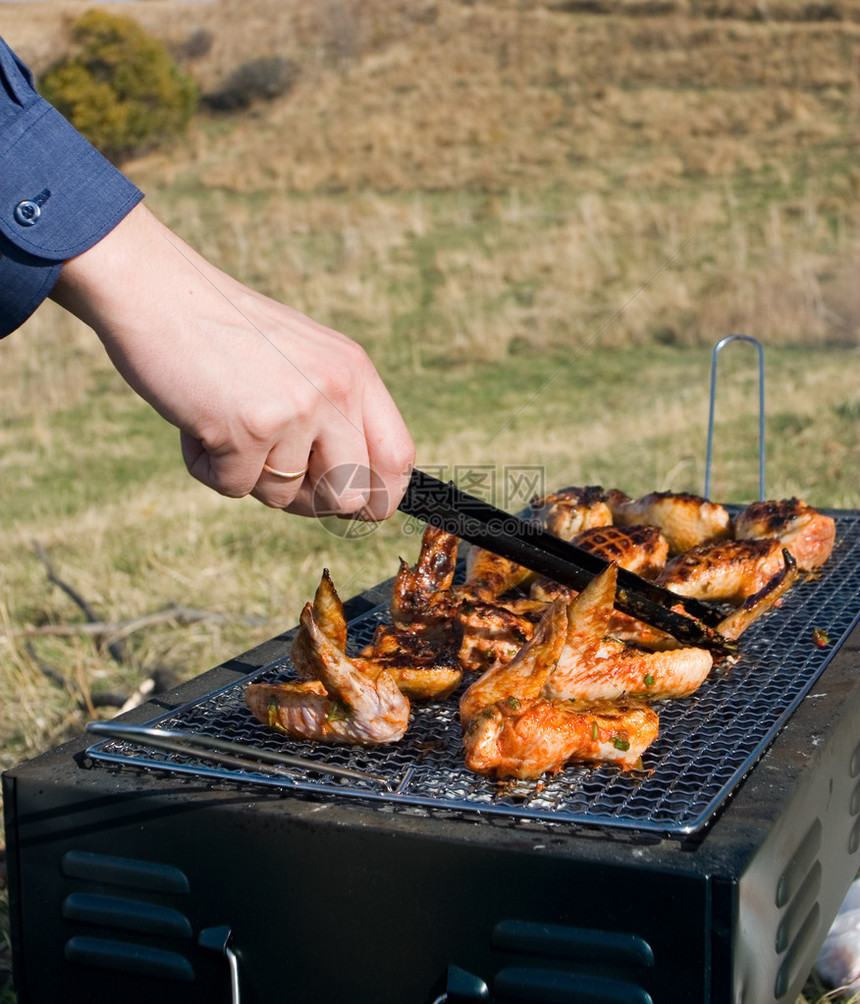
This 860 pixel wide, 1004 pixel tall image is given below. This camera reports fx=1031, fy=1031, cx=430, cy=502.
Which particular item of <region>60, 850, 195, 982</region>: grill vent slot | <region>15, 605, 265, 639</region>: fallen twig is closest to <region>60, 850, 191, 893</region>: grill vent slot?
<region>60, 850, 195, 982</region>: grill vent slot

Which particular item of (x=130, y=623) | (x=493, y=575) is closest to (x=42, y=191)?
(x=493, y=575)

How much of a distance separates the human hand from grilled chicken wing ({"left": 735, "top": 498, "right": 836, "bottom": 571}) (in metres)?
2.16

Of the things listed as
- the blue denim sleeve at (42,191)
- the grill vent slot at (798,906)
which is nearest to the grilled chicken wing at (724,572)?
the grill vent slot at (798,906)

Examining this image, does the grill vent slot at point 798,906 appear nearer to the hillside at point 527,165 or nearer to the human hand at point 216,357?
the human hand at point 216,357

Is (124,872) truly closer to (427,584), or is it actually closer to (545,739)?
(545,739)

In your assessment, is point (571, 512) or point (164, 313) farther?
point (571, 512)

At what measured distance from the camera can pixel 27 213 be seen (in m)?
1.97

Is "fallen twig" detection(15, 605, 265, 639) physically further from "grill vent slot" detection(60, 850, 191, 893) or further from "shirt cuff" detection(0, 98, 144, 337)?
"shirt cuff" detection(0, 98, 144, 337)

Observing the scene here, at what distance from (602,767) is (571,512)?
182 cm

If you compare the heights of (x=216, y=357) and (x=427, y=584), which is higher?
(x=216, y=357)

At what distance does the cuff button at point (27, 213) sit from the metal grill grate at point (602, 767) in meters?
1.19

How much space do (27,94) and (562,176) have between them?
27.2 meters

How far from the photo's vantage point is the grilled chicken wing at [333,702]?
242 centimetres

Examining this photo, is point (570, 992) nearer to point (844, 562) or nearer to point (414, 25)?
point (844, 562)
